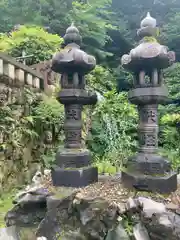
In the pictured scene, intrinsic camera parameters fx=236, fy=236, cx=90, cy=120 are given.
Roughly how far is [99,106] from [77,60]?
4.60 m

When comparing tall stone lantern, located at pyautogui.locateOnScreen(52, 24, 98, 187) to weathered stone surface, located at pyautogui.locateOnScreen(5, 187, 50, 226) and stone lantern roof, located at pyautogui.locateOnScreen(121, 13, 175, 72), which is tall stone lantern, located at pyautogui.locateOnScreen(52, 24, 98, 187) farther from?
stone lantern roof, located at pyautogui.locateOnScreen(121, 13, 175, 72)

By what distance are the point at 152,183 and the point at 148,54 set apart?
1.43 m

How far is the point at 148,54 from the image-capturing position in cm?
263

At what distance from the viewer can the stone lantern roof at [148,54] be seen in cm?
263

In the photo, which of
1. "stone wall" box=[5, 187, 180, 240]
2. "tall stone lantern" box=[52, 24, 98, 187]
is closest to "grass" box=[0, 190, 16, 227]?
"stone wall" box=[5, 187, 180, 240]

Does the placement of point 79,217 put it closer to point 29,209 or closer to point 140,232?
point 140,232

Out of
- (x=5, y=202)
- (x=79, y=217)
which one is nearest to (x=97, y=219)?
(x=79, y=217)

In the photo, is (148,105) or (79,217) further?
(148,105)

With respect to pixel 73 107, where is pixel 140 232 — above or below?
below

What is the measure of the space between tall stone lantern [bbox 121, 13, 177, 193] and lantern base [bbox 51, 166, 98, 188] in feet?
1.55

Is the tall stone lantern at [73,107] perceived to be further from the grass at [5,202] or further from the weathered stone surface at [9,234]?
the grass at [5,202]

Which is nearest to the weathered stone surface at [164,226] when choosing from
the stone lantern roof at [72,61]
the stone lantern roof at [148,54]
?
the stone lantern roof at [148,54]

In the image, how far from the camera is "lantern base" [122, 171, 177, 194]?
103 inches

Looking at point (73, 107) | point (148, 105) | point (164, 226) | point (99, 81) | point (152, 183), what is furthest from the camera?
point (99, 81)
